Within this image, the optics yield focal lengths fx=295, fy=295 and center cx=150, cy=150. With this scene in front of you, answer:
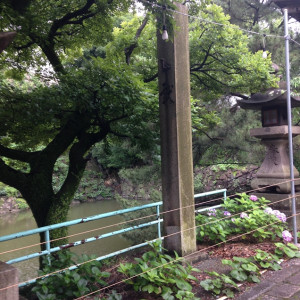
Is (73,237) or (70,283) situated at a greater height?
(70,283)

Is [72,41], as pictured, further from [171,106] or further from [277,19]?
[277,19]

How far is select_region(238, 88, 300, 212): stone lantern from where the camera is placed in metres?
6.04

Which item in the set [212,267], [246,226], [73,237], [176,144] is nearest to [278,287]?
[212,267]

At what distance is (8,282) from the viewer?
1.63 metres

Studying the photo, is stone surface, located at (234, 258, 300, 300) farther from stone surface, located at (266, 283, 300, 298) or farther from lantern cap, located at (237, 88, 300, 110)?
lantern cap, located at (237, 88, 300, 110)

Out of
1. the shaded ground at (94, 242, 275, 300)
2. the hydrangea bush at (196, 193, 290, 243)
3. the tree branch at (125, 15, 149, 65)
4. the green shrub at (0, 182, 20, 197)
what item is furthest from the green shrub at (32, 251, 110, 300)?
the green shrub at (0, 182, 20, 197)

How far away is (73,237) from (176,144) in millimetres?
8408

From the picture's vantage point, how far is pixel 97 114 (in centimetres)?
442

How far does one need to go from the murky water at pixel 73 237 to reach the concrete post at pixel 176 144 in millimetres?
1101

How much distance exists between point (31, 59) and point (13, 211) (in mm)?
14946

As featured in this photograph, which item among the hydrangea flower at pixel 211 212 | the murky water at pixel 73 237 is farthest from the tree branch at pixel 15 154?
the hydrangea flower at pixel 211 212

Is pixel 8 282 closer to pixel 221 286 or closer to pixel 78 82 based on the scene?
pixel 221 286

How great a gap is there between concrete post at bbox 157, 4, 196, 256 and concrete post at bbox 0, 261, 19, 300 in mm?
2156

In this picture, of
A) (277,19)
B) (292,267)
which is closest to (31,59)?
(292,267)
